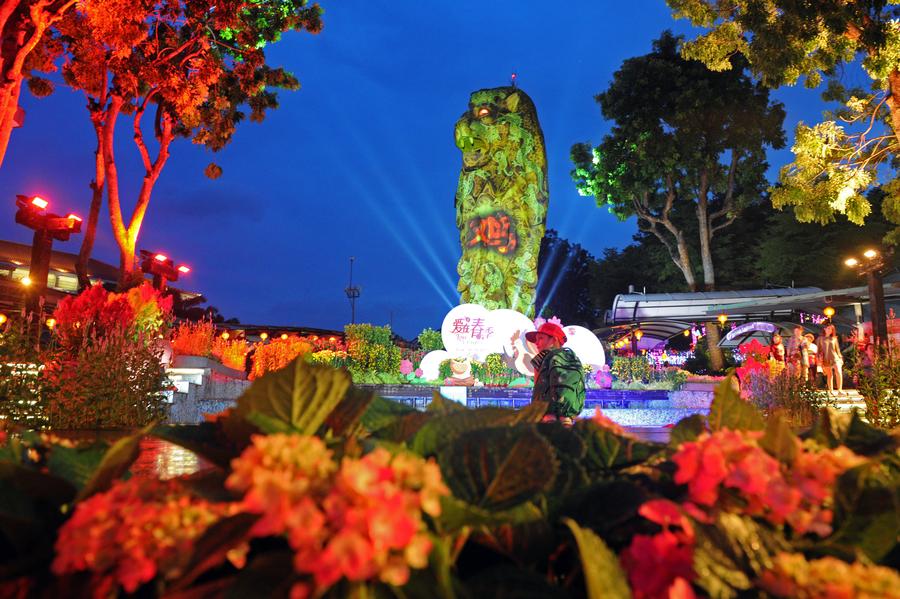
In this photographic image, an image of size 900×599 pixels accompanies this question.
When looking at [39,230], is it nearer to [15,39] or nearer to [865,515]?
[15,39]

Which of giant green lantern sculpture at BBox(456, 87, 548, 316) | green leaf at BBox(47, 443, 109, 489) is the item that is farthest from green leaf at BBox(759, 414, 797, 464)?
giant green lantern sculpture at BBox(456, 87, 548, 316)

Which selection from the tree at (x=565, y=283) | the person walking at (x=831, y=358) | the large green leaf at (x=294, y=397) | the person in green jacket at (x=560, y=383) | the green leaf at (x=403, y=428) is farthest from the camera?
the tree at (x=565, y=283)

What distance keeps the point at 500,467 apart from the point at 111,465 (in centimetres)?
49

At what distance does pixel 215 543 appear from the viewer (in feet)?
2.00

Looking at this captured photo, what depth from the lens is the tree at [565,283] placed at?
1774 inches

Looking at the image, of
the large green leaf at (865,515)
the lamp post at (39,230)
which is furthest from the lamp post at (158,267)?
the large green leaf at (865,515)

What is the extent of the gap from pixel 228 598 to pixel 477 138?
2076 centimetres

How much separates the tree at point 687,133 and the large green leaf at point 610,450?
25454 mm

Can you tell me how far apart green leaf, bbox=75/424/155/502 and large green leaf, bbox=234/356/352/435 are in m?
0.13

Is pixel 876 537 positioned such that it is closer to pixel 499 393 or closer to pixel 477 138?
pixel 499 393

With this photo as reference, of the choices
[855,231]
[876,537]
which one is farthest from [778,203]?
[855,231]

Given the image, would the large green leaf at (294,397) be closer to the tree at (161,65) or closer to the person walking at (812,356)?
the tree at (161,65)

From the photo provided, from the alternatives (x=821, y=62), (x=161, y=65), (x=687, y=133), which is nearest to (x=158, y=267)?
(x=161, y=65)

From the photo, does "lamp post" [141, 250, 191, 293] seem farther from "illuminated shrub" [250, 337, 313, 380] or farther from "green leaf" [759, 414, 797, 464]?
"green leaf" [759, 414, 797, 464]
